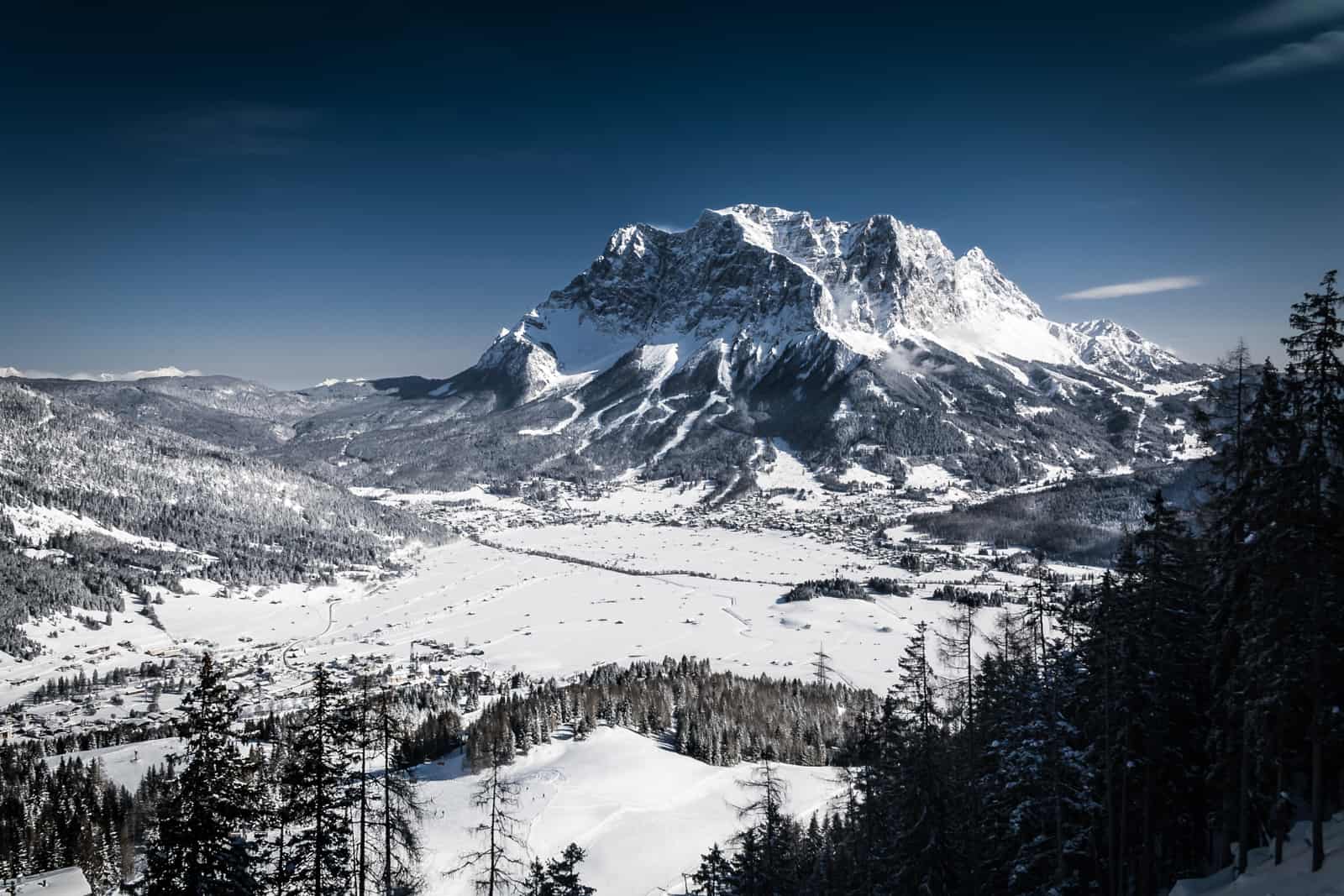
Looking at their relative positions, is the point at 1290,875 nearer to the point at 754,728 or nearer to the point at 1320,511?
the point at 1320,511

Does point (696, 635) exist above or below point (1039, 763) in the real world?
below

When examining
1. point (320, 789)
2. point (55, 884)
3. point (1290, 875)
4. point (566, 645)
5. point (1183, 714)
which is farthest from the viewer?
point (566, 645)

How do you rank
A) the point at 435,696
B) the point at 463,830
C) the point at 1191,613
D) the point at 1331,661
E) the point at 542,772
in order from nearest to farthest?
the point at 1331,661 < the point at 1191,613 < the point at 463,830 < the point at 542,772 < the point at 435,696

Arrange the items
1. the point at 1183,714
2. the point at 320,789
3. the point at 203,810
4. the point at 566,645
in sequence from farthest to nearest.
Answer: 1. the point at 566,645
2. the point at 1183,714
3. the point at 320,789
4. the point at 203,810

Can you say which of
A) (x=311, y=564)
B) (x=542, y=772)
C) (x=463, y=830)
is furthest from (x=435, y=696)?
(x=311, y=564)

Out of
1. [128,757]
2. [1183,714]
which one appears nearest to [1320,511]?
[1183,714]

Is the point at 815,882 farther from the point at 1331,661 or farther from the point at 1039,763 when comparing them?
the point at 1331,661

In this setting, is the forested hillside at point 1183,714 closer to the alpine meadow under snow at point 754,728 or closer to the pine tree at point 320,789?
the alpine meadow under snow at point 754,728

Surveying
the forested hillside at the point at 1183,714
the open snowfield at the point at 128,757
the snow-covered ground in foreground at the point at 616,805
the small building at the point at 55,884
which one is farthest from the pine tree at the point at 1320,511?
the open snowfield at the point at 128,757
